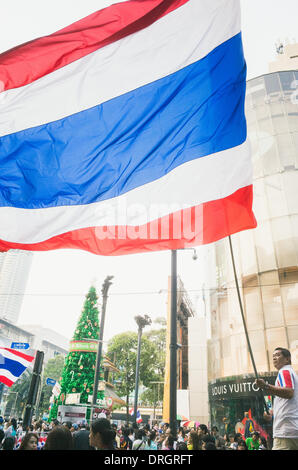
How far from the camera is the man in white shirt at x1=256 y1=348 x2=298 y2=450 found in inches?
136

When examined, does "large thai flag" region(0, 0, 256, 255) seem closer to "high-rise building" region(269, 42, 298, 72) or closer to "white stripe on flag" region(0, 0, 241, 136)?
"white stripe on flag" region(0, 0, 241, 136)

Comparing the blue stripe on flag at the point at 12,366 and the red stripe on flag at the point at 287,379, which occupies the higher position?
the blue stripe on flag at the point at 12,366

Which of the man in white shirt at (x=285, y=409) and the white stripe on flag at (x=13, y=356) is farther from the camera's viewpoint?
the white stripe on flag at (x=13, y=356)

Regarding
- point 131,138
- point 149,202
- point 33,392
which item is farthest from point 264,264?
point 131,138

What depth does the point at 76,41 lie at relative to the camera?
5.53 m

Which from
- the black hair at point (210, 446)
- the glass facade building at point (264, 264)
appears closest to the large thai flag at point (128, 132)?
the black hair at point (210, 446)

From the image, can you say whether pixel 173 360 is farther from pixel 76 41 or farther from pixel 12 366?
pixel 76 41

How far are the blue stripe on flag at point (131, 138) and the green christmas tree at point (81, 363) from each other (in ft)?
67.0

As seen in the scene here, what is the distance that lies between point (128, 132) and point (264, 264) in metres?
14.1

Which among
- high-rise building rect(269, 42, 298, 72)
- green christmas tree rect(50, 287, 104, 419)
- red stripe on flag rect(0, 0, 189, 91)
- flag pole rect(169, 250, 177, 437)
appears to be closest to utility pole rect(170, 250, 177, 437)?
flag pole rect(169, 250, 177, 437)

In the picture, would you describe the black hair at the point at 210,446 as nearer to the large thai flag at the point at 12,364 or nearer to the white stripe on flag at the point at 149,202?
the white stripe on flag at the point at 149,202

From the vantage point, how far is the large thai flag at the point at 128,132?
489cm

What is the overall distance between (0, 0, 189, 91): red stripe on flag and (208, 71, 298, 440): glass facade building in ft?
46.6
